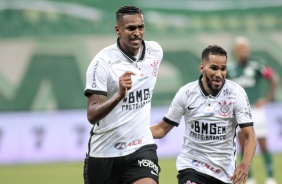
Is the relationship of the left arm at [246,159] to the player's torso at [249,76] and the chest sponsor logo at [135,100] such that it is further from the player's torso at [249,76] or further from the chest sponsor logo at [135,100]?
the player's torso at [249,76]

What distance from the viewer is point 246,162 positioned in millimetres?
7176

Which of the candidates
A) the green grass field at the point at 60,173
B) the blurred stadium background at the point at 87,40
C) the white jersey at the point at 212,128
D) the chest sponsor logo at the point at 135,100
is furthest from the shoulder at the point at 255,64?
the chest sponsor logo at the point at 135,100

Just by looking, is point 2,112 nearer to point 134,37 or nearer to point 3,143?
point 3,143

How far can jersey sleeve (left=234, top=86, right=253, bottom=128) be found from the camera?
7.48m

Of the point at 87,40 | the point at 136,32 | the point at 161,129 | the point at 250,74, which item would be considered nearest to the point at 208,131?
the point at 161,129

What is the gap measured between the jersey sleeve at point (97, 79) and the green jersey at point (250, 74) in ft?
19.4

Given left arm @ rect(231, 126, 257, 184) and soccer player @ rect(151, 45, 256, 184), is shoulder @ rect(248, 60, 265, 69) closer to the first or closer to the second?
soccer player @ rect(151, 45, 256, 184)

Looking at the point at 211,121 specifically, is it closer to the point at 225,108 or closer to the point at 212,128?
the point at 212,128

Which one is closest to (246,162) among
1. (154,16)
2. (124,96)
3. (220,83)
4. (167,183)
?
(220,83)

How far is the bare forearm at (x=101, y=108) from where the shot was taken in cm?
679

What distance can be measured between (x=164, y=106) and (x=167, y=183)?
493 centimetres

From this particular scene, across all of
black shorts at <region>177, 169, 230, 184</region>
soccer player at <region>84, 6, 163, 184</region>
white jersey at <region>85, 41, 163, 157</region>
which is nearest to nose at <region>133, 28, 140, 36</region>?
soccer player at <region>84, 6, 163, 184</region>

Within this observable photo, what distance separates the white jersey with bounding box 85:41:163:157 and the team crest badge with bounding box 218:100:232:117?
75 cm

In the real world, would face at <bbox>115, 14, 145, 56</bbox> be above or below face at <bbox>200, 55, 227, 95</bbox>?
above
